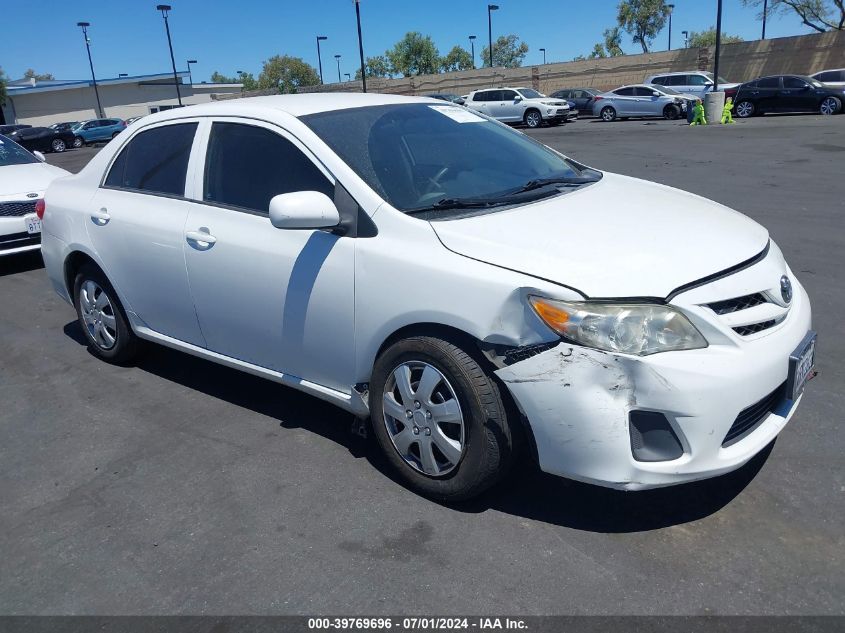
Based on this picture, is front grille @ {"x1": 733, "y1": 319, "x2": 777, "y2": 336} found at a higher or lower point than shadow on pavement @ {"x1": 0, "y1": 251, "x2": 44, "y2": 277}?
higher

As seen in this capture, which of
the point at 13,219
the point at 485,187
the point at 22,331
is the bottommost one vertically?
the point at 22,331

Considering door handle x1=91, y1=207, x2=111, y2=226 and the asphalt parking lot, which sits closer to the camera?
the asphalt parking lot

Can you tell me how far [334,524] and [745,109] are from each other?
27511 millimetres

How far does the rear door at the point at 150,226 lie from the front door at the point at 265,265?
16cm

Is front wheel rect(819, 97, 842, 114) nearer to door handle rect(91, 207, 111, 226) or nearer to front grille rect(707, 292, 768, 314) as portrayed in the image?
front grille rect(707, 292, 768, 314)

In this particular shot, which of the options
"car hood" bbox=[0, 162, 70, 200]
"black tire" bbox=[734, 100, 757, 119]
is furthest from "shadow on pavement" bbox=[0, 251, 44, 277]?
"black tire" bbox=[734, 100, 757, 119]

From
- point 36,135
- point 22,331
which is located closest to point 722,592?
point 22,331

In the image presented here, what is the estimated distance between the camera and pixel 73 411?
4.37m

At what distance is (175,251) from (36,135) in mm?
39703

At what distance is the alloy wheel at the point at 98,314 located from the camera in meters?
4.80

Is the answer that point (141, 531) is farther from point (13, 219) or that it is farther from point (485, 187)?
point (13, 219)

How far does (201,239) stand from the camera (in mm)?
3852

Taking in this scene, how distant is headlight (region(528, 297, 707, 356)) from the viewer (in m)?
2.56

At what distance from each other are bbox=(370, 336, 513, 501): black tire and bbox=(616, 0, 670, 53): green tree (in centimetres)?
8659
